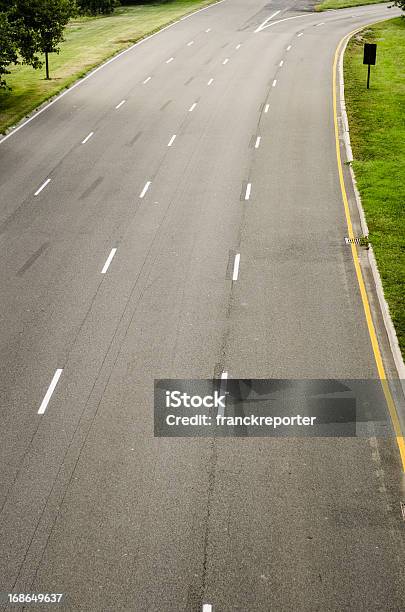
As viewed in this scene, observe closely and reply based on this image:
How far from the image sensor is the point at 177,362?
48.4 ft

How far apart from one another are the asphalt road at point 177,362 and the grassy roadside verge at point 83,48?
6.38m

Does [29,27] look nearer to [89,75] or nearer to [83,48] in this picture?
[89,75]

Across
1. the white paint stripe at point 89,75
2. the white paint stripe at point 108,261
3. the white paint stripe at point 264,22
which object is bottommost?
the white paint stripe at point 108,261

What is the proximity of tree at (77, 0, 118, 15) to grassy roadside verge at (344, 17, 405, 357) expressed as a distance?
1092 inches

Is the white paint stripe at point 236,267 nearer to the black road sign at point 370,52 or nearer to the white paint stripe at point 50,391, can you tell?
the white paint stripe at point 50,391

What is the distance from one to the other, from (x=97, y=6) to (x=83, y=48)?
19.6 meters

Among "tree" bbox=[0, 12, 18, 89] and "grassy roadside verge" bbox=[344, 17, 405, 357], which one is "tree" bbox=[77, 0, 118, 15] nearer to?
"grassy roadside verge" bbox=[344, 17, 405, 357]

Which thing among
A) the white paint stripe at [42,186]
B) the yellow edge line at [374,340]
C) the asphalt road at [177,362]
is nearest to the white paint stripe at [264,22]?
the asphalt road at [177,362]

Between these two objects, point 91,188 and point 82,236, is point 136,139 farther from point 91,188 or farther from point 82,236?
point 82,236

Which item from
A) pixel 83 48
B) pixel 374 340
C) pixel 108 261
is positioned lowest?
pixel 374 340

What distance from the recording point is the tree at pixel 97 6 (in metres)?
67.4

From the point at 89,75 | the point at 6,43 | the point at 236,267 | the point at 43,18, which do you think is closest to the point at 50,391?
the point at 236,267

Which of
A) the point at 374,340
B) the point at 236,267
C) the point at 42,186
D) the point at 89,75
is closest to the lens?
the point at 374,340

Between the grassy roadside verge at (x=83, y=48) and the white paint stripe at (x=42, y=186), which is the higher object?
the grassy roadside verge at (x=83, y=48)
